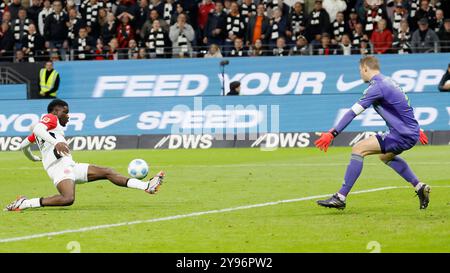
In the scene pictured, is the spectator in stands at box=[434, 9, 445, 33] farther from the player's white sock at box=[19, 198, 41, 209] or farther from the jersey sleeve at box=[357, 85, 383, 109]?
the player's white sock at box=[19, 198, 41, 209]

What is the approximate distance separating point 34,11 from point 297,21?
366 inches

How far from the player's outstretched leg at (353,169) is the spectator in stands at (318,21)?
18430mm

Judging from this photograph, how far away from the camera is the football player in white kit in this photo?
597 inches

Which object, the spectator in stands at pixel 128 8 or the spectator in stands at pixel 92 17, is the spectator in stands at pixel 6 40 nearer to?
the spectator in stands at pixel 92 17

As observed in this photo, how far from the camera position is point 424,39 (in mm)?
31984

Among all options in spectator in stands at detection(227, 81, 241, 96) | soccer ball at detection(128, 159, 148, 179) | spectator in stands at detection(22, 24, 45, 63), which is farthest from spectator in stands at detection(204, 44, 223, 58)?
soccer ball at detection(128, 159, 148, 179)

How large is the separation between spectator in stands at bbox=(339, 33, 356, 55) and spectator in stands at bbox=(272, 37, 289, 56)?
166 centimetres

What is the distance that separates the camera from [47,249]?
1177 centimetres

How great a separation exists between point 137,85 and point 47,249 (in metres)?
21.5

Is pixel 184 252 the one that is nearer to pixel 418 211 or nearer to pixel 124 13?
pixel 418 211

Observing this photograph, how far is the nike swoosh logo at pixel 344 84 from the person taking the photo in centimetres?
3162

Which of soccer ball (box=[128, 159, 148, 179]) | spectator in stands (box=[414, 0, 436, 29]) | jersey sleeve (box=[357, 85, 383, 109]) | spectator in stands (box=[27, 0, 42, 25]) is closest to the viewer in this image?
jersey sleeve (box=[357, 85, 383, 109])

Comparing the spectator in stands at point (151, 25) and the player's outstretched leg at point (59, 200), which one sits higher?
the player's outstretched leg at point (59, 200)

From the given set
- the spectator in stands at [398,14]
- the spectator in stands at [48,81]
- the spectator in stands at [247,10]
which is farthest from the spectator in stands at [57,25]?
the spectator in stands at [398,14]
